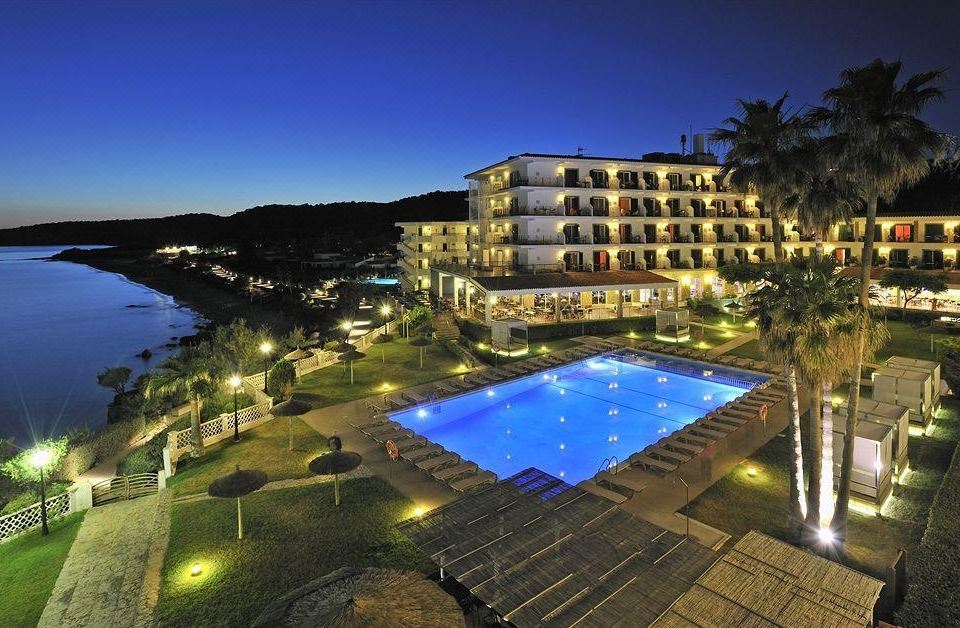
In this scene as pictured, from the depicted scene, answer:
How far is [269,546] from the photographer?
1141 cm

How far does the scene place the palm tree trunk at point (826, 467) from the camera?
1080 cm

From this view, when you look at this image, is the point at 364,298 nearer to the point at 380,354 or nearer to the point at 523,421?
the point at 380,354

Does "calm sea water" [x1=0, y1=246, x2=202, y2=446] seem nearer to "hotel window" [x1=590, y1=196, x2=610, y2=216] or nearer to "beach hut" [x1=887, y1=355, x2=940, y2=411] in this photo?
"hotel window" [x1=590, y1=196, x2=610, y2=216]

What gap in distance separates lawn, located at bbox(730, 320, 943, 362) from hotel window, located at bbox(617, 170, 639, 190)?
18.4 meters

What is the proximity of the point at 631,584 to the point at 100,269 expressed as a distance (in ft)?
751

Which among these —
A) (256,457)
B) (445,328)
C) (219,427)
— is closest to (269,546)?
(256,457)

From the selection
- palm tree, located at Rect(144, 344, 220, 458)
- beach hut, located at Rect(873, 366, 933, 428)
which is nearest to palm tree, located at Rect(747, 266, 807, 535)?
beach hut, located at Rect(873, 366, 933, 428)

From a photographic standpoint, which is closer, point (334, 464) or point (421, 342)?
point (334, 464)

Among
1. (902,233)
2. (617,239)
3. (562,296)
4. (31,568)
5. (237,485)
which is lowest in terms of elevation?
(31,568)

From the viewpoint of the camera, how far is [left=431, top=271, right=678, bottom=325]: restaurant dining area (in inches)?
1379

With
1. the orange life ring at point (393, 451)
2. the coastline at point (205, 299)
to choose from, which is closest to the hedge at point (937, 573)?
the orange life ring at point (393, 451)

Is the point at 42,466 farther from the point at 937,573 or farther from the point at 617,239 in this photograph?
the point at 617,239

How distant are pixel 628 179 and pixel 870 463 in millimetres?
35251

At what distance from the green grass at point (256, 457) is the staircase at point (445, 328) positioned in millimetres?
14285
